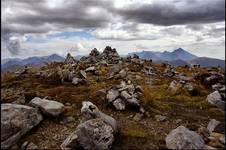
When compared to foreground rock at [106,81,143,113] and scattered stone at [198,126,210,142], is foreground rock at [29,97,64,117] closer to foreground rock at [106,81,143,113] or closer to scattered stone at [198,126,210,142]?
foreground rock at [106,81,143,113]

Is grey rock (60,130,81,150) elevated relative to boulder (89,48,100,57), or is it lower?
lower

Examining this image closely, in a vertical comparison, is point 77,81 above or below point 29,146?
above

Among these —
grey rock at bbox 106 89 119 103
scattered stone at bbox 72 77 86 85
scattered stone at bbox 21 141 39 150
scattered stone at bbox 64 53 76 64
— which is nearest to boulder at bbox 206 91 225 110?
grey rock at bbox 106 89 119 103

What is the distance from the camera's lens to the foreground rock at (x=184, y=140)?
2042cm

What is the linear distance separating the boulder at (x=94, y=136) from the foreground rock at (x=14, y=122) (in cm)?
425

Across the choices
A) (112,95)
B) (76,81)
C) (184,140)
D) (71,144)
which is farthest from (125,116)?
(76,81)

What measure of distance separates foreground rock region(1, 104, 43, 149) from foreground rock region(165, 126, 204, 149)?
976 centimetres

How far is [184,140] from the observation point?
67.9ft

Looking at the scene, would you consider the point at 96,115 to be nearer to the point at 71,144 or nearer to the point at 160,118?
the point at 71,144

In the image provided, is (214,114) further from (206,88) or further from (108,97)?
(206,88)

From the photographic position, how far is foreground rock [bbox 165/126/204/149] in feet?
67.0

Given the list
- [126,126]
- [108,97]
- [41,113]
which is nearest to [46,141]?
[41,113]

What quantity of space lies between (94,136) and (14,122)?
18.2 feet

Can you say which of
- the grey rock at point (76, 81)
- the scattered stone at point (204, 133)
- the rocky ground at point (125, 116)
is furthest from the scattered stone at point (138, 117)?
the grey rock at point (76, 81)
